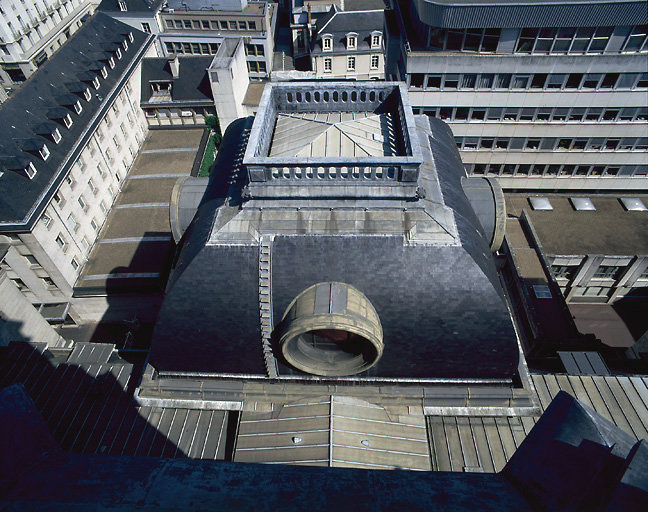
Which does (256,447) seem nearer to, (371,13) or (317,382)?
(317,382)

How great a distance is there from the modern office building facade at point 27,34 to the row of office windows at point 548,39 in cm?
7609

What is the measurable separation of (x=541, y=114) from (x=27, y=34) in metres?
91.1

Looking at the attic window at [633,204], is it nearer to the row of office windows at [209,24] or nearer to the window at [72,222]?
the window at [72,222]

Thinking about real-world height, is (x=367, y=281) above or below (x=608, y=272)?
above

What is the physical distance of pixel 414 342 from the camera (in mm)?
19875

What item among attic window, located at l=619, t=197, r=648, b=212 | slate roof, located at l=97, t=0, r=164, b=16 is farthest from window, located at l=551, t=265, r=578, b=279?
slate roof, located at l=97, t=0, r=164, b=16

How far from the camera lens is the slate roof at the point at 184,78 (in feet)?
202

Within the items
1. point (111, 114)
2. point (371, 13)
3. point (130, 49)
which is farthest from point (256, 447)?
point (371, 13)

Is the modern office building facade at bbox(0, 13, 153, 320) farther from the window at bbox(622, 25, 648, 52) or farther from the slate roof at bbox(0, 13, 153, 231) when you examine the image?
the window at bbox(622, 25, 648, 52)

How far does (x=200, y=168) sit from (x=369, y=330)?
45853 mm

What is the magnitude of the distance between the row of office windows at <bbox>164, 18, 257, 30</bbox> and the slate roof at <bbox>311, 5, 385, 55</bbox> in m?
14.6

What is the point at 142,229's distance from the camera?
47.3 meters

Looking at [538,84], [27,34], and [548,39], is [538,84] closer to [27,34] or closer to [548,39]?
[548,39]

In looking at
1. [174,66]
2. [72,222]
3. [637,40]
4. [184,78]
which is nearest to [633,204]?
[637,40]
